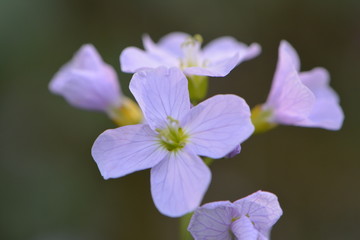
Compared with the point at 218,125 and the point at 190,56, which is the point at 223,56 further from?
the point at 218,125

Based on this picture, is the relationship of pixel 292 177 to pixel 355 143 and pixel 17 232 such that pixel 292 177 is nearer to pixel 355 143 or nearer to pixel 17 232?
pixel 355 143

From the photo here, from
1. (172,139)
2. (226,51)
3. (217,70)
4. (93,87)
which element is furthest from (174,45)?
(172,139)

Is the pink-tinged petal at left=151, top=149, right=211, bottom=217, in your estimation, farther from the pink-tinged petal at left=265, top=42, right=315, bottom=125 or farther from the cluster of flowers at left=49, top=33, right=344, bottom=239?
the pink-tinged petal at left=265, top=42, right=315, bottom=125

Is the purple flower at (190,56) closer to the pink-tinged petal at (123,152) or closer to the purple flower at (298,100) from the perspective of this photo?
the purple flower at (298,100)

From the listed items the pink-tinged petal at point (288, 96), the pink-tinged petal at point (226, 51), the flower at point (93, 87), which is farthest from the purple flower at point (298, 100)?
the flower at point (93, 87)

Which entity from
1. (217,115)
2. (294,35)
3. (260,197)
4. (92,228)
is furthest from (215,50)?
(294,35)
